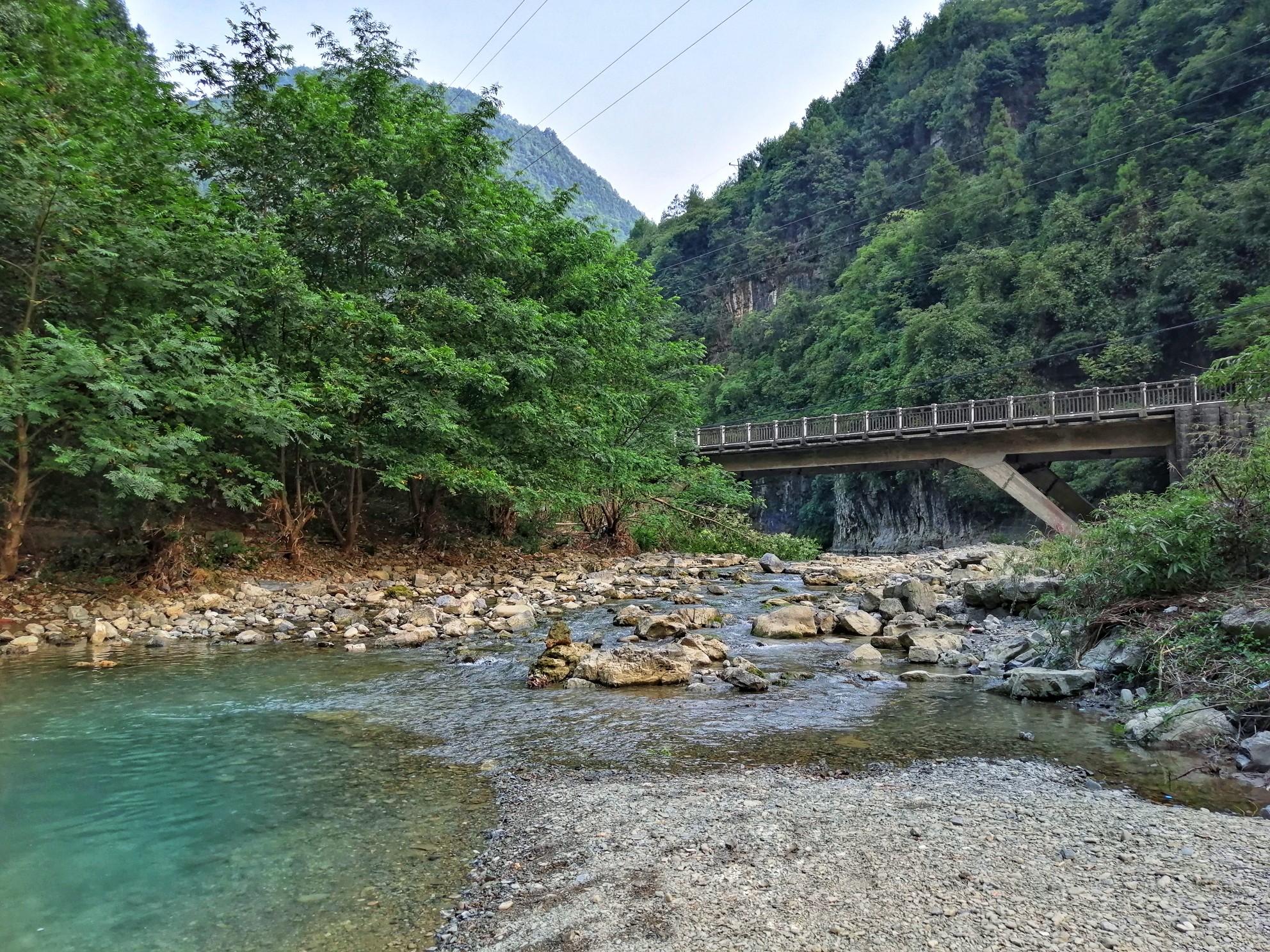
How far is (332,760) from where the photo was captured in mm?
4754

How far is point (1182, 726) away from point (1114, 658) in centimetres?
156

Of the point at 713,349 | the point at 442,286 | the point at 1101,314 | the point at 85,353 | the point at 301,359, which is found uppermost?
the point at 713,349

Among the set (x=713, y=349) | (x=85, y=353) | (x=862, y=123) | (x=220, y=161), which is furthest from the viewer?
(x=862, y=123)

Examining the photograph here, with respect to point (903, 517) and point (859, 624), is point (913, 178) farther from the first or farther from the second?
point (859, 624)

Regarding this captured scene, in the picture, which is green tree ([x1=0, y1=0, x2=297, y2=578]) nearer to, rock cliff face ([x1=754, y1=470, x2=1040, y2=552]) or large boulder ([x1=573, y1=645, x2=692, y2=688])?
large boulder ([x1=573, y1=645, x2=692, y2=688])

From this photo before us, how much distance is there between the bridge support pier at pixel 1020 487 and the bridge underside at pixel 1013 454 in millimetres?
21

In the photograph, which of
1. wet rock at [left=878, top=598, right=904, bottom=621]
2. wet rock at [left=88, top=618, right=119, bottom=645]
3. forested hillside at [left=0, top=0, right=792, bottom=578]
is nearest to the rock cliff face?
forested hillside at [left=0, top=0, right=792, bottom=578]

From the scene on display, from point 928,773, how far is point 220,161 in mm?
14924

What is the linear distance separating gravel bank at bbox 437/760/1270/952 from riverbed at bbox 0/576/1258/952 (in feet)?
1.23

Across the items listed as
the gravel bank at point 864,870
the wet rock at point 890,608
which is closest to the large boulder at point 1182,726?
the gravel bank at point 864,870

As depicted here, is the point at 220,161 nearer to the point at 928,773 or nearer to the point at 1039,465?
the point at 928,773

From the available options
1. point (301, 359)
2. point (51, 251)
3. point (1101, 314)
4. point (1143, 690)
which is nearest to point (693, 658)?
point (1143, 690)

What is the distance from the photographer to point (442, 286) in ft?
45.5

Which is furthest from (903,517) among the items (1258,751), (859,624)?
(1258,751)
